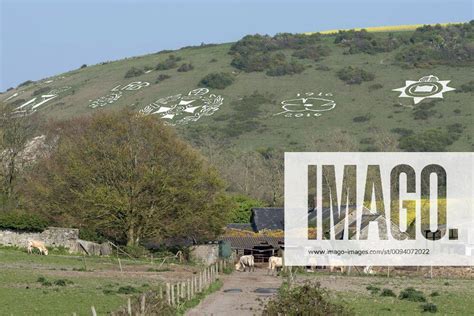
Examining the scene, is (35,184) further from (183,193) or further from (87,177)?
(183,193)

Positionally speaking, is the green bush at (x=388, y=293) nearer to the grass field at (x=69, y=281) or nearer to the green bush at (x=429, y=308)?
the green bush at (x=429, y=308)

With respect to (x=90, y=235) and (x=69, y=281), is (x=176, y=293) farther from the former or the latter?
(x=90, y=235)

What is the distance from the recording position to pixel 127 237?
72.9 meters

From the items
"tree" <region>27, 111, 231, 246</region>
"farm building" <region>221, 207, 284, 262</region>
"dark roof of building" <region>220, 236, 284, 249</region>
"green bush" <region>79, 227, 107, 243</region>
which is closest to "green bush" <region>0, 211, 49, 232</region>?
"green bush" <region>79, 227, 107, 243</region>

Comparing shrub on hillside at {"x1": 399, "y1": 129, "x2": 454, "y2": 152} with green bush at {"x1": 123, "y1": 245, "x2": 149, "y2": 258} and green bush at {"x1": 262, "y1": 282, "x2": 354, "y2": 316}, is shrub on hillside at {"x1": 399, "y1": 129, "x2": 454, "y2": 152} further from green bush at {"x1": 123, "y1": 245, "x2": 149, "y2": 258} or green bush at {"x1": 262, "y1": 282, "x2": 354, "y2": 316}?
green bush at {"x1": 262, "y1": 282, "x2": 354, "y2": 316}

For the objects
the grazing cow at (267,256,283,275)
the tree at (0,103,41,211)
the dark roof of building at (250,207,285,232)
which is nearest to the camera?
the grazing cow at (267,256,283,275)

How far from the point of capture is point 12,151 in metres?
85.9

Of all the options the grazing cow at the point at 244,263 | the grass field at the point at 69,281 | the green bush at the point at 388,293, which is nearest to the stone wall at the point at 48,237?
the grass field at the point at 69,281

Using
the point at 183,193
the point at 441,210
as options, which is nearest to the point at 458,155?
the point at 441,210

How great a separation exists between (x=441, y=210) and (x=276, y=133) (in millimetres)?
101260

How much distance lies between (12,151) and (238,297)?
143ft

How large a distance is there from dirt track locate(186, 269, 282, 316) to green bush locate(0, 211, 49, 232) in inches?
525

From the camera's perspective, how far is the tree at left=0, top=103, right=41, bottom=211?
3273 inches

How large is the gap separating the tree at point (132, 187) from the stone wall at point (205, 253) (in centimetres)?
92
